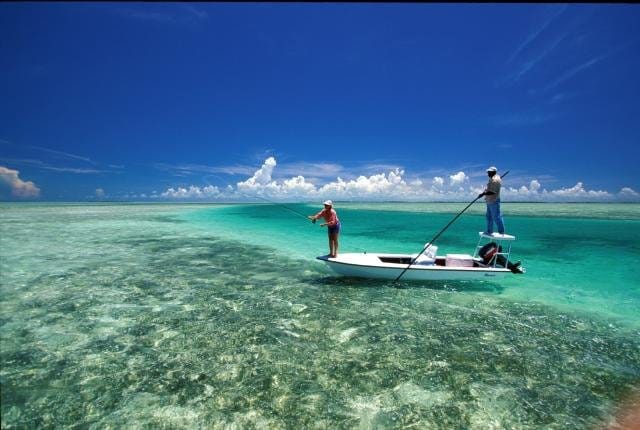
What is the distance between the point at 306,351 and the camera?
31.8ft

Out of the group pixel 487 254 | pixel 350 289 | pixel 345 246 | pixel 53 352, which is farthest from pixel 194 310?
pixel 345 246

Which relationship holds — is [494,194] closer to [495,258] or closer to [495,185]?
[495,185]

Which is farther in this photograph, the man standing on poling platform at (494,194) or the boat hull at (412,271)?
the boat hull at (412,271)

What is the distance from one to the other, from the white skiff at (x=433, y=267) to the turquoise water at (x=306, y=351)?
781 millimetres

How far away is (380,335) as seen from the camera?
35.7ft

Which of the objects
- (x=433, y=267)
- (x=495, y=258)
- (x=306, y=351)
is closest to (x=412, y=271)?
(x=433, y=267)

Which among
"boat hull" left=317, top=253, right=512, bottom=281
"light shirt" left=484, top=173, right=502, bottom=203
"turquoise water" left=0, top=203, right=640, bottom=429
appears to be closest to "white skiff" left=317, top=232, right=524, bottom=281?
"boat hull" left=317, top=253, right=512, bottom=281

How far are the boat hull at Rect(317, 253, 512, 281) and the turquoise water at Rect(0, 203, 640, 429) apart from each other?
0.73 meters

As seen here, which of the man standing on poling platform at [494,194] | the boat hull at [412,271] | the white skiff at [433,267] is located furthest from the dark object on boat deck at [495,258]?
the man standing on poling platform at [494,194]

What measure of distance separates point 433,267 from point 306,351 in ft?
28.0

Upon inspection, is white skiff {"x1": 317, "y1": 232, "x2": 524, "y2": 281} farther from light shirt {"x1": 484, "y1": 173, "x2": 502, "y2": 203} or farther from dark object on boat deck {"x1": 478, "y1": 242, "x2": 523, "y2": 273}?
light shirt {"x1": 484, "y1": 173, "x2": 502, "y2": 203}

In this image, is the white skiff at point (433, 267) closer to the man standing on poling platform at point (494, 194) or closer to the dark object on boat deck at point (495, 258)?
the dark object on boat deck at point (495, 258)

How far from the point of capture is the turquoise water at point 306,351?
7070 millimetres

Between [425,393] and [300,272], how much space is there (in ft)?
42.3
